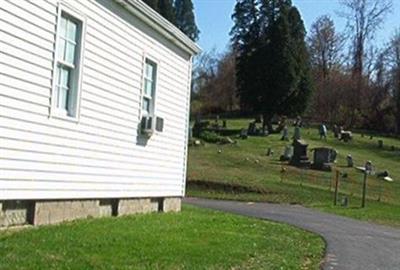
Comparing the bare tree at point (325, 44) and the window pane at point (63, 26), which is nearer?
the window pane at point (63, 26)

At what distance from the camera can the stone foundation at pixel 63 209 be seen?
36.2 ft

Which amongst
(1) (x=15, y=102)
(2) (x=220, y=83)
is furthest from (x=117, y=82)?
(2) (x=220, y=83)

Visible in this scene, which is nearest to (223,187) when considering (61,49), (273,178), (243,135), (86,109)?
(273,178)

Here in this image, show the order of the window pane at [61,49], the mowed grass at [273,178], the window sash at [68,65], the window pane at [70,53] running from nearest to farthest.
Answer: the window pane at [61,49] < the window sash at [68,65] < the window pane at [70,53] < the mowed grass at [273,178]

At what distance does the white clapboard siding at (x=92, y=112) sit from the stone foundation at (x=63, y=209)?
0.53 ft

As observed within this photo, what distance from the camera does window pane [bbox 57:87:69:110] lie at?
483 inches

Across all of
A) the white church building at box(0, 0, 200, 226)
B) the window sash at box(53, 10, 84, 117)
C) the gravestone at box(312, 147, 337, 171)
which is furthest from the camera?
the gravestone at box(312, 147, 337, 171)

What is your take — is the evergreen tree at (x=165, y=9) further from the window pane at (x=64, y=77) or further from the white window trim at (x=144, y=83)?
the window pane at (x=64, y=77)

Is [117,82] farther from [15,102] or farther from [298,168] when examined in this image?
[298,168]

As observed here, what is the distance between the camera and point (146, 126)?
52.6 ft

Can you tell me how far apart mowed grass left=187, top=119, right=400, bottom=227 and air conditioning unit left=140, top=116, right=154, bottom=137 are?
31.9 feet

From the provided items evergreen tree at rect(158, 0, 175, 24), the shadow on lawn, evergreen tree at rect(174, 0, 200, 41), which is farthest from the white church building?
evergreen tree at rect(174, 0, 200, 41)

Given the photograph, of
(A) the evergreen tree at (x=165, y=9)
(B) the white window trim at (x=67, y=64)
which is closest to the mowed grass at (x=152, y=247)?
(B) the white window trim at (x=67, y=64)

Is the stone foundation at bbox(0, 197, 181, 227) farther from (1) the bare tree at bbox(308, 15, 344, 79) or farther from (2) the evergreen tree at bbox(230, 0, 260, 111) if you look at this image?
(1) the bare tree at bbox(308, 15, 344, 79)
